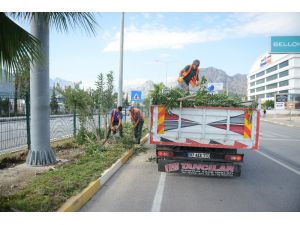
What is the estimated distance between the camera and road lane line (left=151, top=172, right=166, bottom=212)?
4449mm

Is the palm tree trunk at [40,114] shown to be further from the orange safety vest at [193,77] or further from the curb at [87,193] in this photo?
the orange safety vest at [193,77]

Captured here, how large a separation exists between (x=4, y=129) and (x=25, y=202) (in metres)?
4.52

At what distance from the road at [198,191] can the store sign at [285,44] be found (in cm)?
2259

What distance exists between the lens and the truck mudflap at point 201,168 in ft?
19.7

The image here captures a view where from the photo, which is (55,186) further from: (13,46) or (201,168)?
(201,168)

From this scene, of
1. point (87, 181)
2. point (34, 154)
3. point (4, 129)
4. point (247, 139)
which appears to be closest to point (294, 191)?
point (247, 139)

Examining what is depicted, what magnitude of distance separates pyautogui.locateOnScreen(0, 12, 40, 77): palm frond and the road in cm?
230

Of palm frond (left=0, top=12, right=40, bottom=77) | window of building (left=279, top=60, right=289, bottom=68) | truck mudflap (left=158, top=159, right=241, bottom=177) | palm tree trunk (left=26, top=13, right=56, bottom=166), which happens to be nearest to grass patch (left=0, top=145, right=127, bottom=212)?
palm tree trunk (left=26, top=13, right=56, bottom=166)

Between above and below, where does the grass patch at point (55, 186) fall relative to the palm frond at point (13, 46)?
below

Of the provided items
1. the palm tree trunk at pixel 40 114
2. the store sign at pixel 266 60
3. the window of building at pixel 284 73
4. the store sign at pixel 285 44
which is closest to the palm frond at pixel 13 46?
the palm tree trunk at pixel 40 114

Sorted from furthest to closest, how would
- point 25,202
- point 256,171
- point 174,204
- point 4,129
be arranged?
point 4,129, point 256,171, point 174,204, point 25,202

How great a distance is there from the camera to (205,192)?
5.33m

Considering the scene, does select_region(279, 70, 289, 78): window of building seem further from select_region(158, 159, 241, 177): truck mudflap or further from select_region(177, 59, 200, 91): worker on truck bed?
select_region(158, 159, 241, 177): truck mudflap

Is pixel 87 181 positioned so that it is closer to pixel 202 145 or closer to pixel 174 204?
pixel 174 204
